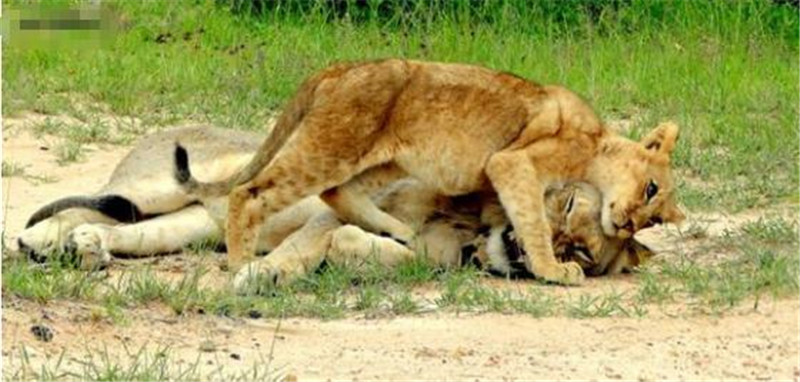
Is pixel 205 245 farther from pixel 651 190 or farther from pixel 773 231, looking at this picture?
pixel 773 231

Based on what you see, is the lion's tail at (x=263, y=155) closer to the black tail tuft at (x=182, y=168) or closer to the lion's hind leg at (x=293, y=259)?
the black tail tuft at (x=182, y=168)

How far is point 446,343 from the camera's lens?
5.67 meters

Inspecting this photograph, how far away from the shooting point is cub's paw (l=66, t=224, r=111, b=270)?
6805mm

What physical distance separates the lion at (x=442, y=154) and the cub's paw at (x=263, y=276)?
0.20 meters

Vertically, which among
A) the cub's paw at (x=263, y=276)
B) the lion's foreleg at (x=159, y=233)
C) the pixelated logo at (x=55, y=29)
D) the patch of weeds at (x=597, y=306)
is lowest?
the lion's foreleg at (x=159, y=233)

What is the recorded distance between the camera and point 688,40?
11500 mm

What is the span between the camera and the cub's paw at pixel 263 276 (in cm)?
645

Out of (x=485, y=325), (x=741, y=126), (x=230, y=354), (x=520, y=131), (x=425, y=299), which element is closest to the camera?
(x=230, y=354)

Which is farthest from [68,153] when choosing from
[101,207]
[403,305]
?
[403,305]

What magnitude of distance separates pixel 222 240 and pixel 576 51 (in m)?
4.28

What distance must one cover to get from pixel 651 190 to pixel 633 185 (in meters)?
0.07

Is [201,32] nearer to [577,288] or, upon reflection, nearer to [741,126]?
[741,126]

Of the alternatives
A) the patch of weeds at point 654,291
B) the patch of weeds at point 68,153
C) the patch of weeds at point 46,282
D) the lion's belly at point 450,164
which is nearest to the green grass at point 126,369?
the patch of weeds at point 46,282

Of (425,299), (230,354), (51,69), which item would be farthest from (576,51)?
(230,354)
